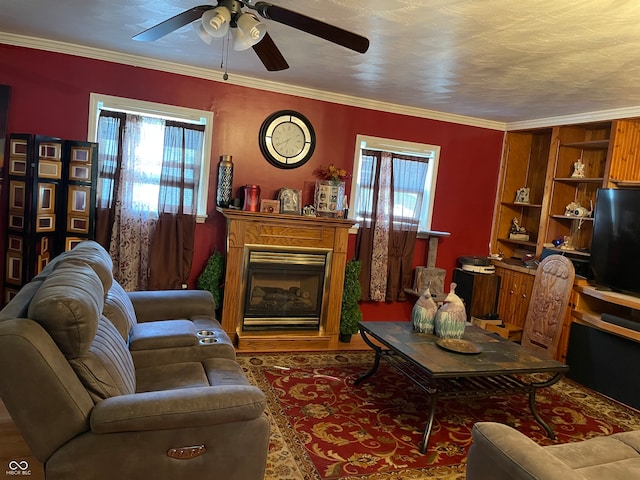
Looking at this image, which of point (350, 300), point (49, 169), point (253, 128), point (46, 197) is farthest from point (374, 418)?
point (49, 169)

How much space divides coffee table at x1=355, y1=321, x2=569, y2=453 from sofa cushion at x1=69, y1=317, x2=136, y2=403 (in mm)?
1677

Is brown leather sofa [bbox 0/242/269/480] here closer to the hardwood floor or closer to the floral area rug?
the hardwood floor

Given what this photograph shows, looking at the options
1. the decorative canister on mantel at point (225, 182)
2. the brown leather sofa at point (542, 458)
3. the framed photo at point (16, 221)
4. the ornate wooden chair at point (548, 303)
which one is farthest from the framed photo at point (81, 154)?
the ornate wooden chair at point (548, 303)

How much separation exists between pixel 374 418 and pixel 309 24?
8.16 ft

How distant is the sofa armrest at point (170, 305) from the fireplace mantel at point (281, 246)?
91 centimetres

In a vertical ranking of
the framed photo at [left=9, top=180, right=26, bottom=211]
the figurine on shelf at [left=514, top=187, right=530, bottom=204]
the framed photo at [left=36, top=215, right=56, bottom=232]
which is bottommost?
the framed photo at [left=36, top=215, right=56, bottom=232]

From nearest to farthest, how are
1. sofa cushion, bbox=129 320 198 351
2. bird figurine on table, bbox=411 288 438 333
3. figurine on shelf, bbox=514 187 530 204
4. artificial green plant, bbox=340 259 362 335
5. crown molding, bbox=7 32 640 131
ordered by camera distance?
sofa cushion, bbox=129 320 198 351, bird figurine on table, bbox=411 288 438 333, crown molding, bbox=7 32 640 131, artificial green plant, bbox=340 259 362 335, figurine on shelf, bbox=514 187 530 204

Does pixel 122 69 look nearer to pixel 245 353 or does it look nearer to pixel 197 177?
pixel 197 177

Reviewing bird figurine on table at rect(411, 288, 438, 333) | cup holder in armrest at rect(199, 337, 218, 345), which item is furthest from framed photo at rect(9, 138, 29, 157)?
bird figurine on table at rect(411, 288, 438, 333)

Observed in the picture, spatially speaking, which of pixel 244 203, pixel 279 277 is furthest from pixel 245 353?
pixel 244 203

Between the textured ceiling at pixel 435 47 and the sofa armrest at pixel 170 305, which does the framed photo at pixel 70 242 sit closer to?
the sofa armrest at pixel 170 305

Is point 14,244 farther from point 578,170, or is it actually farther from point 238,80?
point 578,170

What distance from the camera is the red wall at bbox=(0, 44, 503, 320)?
3988mm

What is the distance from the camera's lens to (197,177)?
4.54 meters
